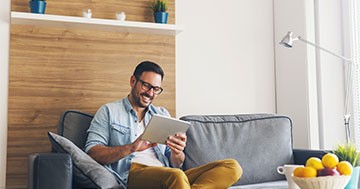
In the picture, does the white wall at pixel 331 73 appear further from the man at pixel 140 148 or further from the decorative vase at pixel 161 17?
the man at pixel 140 148

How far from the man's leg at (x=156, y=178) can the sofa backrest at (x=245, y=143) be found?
2.03ft

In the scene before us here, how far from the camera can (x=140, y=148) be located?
9.05 feet

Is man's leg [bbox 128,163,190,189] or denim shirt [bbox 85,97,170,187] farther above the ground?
denim shirt [bbox 85,97,170,187]

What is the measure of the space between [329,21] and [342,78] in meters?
0.44

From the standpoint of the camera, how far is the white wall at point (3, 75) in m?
3.29

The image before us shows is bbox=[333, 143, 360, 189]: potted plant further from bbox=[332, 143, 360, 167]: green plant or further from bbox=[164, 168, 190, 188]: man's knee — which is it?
bbox=[164, 168, 190, 188]: man's knee

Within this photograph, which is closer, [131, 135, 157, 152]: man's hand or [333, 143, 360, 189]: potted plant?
[333, 143, 360, 189]: potted plant

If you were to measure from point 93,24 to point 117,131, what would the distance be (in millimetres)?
903

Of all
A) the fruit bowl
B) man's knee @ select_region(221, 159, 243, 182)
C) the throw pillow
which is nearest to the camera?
the fruit bowl

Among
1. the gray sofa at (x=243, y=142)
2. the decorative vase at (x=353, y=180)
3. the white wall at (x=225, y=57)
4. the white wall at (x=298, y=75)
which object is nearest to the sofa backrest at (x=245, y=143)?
the gray sofa at (x=243, y=142)

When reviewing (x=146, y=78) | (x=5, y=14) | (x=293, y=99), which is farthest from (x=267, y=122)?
(x=5, y=14)

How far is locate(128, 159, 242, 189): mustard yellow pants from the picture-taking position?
7.69 feet

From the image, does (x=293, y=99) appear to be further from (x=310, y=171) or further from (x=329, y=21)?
(x=310, y=171)

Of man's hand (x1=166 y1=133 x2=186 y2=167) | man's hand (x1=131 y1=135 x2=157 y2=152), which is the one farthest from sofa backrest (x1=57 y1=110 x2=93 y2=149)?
man's hand (x1=166 y1=133 x2=186 y2=167)
